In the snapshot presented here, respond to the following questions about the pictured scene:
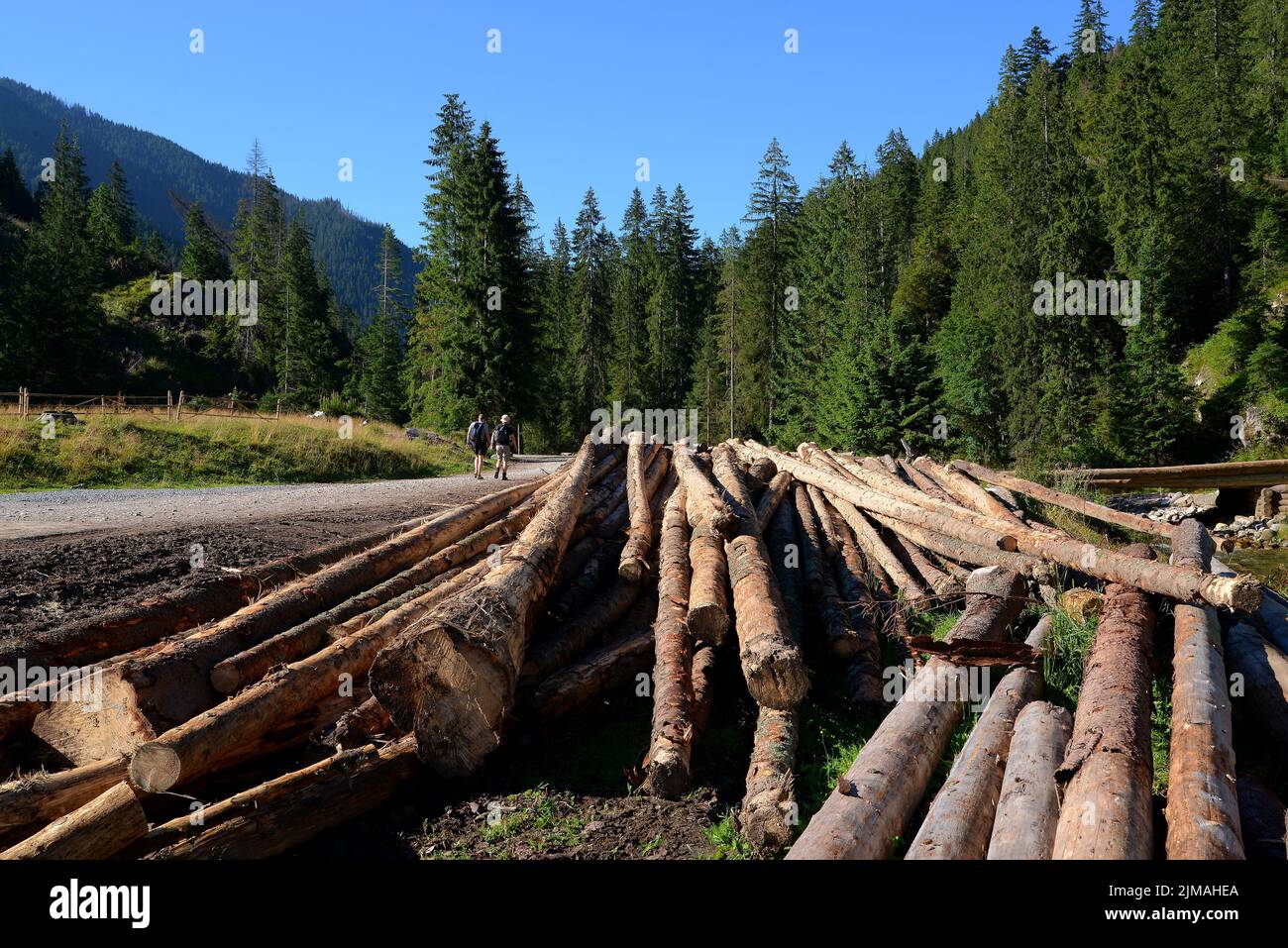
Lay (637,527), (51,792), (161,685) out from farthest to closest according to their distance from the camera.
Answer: (637,527), (161,685), (51,792)

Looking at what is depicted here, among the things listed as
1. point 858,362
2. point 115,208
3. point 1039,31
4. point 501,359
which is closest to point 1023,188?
point 858,362

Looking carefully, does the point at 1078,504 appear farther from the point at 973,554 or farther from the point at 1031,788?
the point at 1031,788

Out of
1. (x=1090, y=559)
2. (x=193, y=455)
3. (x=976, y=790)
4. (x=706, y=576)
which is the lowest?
(x=976, y=790)

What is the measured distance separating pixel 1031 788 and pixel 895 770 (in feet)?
2.13

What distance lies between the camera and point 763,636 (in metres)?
5.24

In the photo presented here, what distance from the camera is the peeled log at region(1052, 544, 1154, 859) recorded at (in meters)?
3.23

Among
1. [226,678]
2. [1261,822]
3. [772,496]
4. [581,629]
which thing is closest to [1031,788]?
[1261,822]

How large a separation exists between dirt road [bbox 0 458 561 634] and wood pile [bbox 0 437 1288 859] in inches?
79.9

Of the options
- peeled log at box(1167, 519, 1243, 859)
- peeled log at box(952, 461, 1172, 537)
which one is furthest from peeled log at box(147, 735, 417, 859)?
peeled log at box(952, 461, 1172, 537)

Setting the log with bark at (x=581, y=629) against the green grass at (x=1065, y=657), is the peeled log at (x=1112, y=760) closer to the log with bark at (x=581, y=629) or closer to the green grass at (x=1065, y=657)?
the green grass at (x=1065, y=657)

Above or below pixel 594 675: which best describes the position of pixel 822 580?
above

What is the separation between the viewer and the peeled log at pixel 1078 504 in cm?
1133

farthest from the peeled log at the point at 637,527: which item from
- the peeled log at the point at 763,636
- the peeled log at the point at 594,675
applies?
the peeled log at the point at 763,636
